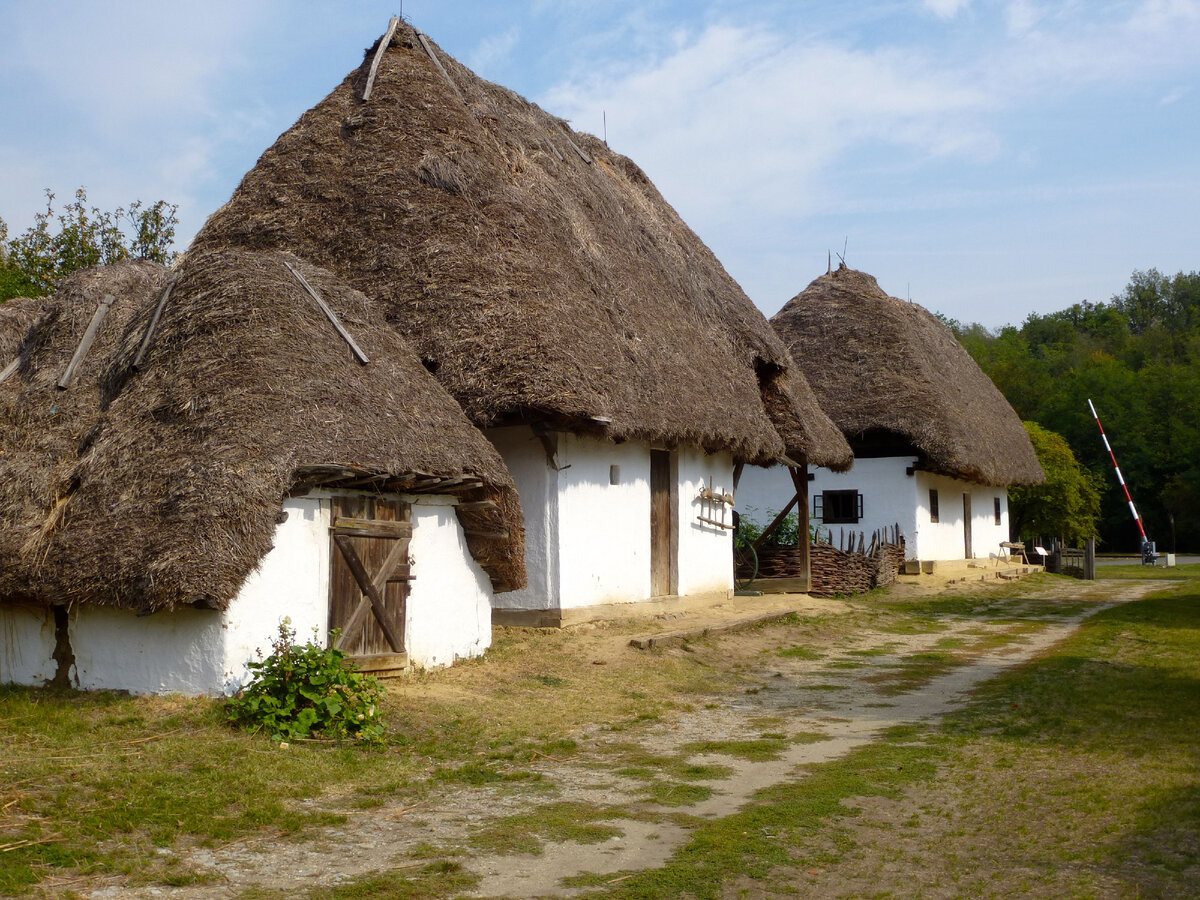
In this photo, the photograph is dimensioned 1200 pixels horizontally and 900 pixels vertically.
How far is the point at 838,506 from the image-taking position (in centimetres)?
2633

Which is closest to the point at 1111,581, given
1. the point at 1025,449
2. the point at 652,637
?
the point at 1025,449

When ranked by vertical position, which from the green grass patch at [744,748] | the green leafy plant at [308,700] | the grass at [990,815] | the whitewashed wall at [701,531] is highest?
the whitewashed wall at [701,531]

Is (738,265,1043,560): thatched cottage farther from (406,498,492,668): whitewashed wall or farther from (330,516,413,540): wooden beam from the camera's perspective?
(330,516,413,540): wooden beam

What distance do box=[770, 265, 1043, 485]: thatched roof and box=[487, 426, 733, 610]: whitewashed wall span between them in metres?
9.91

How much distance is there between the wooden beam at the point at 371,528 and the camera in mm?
10016

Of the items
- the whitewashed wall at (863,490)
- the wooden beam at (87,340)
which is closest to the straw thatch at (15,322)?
the wooden beam at (87,340)

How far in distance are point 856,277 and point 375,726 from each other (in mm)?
23571

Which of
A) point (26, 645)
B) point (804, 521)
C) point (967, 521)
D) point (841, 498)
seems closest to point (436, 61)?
point (26, 645)

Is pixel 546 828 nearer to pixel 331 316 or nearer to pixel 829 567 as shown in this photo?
pixel 331 316

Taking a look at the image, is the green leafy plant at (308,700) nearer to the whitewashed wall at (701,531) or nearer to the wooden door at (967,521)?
the whitewashed wall at (701,531)

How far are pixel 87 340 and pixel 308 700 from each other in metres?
5.30

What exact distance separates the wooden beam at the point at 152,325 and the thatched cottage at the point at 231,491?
23 millimetres

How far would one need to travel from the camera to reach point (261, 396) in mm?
9609

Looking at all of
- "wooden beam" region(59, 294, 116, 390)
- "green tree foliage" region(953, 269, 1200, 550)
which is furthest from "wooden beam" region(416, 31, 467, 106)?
"green tree foliage" region(953, 269, 1200, 550)
